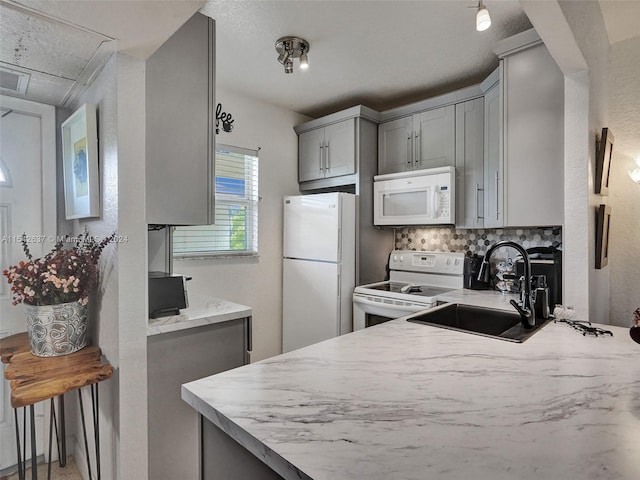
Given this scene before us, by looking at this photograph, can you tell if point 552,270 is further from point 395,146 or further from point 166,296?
point 166,296

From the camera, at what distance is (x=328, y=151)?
10.7 ft

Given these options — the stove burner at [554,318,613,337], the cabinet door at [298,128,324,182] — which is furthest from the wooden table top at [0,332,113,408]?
the cabinet door at [298,128,324,182]

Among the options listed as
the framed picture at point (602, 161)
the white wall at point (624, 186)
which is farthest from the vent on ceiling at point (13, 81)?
the white wall at point (624, 186)

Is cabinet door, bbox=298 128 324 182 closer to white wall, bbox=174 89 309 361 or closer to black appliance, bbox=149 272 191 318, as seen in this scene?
white wall, bbox=174 89 309 361

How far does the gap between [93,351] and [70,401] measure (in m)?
0.79

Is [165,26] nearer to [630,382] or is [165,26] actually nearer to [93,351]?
[93,351]

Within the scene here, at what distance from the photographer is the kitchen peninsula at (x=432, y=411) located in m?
0.62

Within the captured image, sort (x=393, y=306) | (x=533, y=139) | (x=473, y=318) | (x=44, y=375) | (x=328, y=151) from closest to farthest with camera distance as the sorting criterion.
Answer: (x=44, y=375) → (x=473, y=318) → (x=533, y=139) → (x=393, y=306) → (x=328, y=151)

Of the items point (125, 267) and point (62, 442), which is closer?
point (125, 267)

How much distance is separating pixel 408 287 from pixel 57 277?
7.34 ft

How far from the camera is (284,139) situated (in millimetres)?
3428

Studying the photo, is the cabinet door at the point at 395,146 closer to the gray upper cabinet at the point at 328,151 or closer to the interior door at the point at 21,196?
the gray upper cabinet at the point at 328,151

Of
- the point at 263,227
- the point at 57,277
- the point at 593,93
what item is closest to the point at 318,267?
the point at 263,227

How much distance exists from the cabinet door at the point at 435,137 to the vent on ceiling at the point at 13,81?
Result: 260 centimetres
